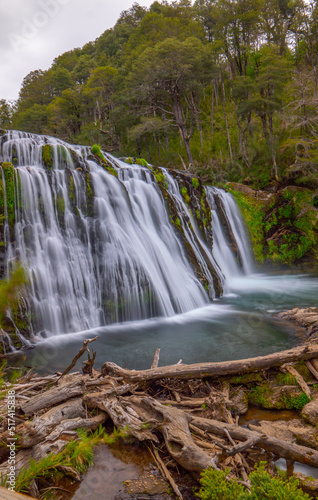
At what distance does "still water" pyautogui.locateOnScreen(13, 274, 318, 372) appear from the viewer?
641 centimetres

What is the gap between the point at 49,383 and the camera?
3.79 metres

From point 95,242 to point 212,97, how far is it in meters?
25.3

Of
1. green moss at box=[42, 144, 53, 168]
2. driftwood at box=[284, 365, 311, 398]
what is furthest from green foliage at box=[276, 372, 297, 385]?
green moss at box=[42, 144, 53, 168]

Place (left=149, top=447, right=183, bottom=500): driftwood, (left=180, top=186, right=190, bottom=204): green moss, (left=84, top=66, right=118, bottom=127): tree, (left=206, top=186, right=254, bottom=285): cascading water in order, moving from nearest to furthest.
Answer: (left=149, top=447, right=183, bottom=500): driftwood, (left=180, top=186, right=190, bottom=204): green moss, (left=206, top=186, right=254, bottom=285): cascading water, (left=84, top=66, right=118, bottom=127): tree

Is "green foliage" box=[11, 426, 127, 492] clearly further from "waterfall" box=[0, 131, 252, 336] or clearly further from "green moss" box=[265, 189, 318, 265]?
"green moss" box=[265, 189, 318, 265]

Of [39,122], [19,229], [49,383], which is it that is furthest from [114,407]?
[39,122]

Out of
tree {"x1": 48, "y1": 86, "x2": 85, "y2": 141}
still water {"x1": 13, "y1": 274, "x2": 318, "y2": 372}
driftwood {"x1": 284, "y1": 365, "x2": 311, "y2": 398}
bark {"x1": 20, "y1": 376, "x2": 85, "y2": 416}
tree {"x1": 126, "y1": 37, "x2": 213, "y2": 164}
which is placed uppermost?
tree {"x1": 48, "y1": 86, "x2": 85, "y2": 141}

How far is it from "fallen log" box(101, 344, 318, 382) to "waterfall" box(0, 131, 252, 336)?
492cm

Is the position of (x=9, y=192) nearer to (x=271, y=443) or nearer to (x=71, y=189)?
Answer: (x=71, y=189)

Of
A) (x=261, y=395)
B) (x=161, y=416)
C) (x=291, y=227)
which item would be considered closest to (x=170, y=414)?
(x=161, y=416)

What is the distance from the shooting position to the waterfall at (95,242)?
8680 millimetres

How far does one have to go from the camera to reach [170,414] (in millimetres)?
3092

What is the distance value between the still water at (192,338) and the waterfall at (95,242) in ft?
2.23

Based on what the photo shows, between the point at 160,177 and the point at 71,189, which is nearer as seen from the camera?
the point at 71,189
